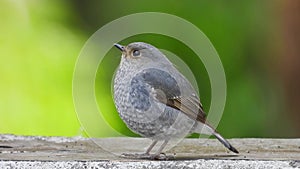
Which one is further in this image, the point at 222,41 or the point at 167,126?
the point at 222,41

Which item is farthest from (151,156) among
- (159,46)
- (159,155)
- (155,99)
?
(159,46)

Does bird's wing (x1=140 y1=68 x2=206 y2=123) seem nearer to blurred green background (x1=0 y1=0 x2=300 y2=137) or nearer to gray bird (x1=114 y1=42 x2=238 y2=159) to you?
gray bird (x1=114 y1=42 x2=238 y2=159)

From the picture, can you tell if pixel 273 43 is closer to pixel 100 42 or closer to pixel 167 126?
pixel 100 42

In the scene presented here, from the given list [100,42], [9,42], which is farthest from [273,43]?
[9,42]

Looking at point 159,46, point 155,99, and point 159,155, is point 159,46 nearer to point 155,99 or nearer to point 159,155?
point 155,99

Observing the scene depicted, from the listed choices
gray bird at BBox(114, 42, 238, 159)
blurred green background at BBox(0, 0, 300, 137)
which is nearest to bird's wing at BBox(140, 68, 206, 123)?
gray bird at BBox(114, 42, 238, 159)

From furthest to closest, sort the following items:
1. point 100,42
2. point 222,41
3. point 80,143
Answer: point 222,41 → point 100,42 → point 80,143

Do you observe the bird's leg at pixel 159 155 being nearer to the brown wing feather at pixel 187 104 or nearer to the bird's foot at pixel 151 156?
the bird's foot at pixel 151 156
